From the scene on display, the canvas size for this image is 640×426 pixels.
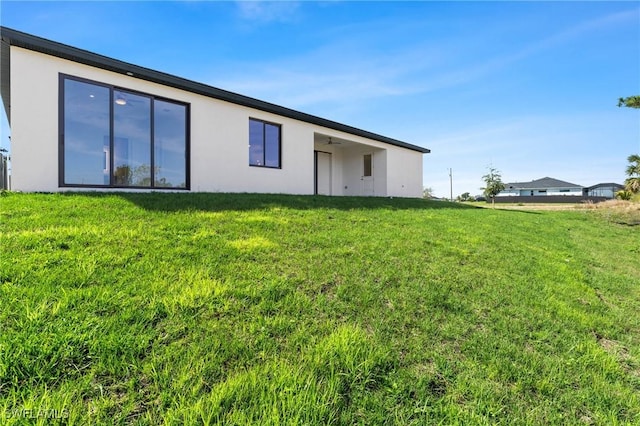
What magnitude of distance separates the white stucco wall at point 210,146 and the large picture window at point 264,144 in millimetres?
242

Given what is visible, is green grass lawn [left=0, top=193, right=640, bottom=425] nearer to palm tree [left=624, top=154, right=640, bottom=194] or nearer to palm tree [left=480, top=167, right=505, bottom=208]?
palm tree [left=624, top=154, right=640, bottom=194]

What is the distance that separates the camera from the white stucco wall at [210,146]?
21.1ft

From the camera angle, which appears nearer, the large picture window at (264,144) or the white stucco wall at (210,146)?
the white stucco wall at (210,146)

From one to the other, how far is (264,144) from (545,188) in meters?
65.3

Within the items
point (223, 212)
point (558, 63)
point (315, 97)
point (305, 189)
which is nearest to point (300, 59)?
point (315, 97)

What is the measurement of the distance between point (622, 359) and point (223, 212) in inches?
222

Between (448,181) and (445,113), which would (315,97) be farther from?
(448,181)

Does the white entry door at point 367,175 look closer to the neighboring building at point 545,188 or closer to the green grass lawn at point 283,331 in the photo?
the green grass lawn at point 283,331

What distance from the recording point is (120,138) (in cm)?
784

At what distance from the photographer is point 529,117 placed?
797 inches

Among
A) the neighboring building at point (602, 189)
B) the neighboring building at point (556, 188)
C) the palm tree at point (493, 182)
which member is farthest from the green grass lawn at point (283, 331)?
the neighboring building at point (602, 189)

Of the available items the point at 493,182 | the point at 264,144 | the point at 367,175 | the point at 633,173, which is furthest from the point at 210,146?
the point at 493,182

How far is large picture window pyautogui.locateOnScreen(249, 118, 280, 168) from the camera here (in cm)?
1089

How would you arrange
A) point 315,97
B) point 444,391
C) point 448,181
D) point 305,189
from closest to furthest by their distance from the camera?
1. point 444,391
2. point 305,189
3. point 315,97
4. point 448,181
